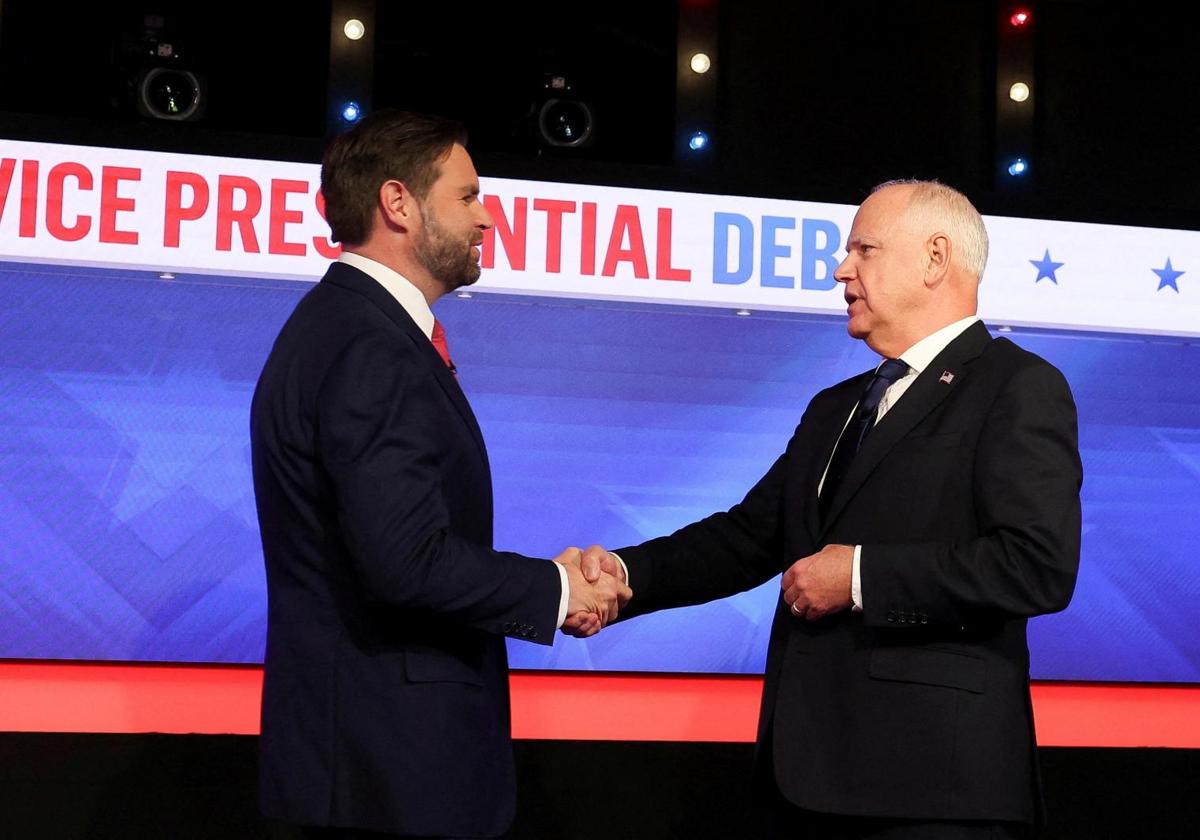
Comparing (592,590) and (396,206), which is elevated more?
(396,206)

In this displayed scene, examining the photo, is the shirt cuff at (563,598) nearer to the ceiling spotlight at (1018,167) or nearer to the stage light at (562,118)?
the stage light at (562,118)

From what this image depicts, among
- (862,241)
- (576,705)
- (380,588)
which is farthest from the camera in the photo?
(576,705)

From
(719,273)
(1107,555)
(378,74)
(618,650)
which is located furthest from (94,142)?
(1107,555)

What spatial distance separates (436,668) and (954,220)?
1117mm

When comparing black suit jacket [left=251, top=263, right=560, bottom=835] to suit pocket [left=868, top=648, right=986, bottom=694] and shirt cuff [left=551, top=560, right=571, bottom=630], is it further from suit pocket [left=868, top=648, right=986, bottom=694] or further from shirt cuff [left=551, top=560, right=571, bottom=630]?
suit pocket [left=868, top=648, right=986, bottom=694]

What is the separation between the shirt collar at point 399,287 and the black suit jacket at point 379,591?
0.21 feet

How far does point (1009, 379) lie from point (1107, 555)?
243 cm

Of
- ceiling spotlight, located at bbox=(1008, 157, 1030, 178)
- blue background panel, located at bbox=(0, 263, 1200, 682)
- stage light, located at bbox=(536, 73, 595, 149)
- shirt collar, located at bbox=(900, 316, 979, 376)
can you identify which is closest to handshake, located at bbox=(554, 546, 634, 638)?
shirt collar, located at bbox=(900, 316, 979, 376)

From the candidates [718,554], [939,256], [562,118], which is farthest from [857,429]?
[562,118]

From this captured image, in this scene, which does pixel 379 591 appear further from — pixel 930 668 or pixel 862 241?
pixel 862 241

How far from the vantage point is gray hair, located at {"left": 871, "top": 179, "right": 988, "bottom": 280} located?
2168mm

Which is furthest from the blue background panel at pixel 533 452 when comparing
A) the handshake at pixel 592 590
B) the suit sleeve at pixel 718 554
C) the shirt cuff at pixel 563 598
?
the shirt cuff at pixel 563 598

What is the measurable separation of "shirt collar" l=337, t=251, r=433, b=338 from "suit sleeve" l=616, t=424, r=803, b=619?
2.16ft

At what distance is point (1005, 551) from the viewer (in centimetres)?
185
